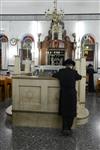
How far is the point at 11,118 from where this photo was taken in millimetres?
6789

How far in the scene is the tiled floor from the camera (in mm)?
4883

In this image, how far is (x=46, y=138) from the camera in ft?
17.7

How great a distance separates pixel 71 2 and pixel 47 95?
30.4 ft

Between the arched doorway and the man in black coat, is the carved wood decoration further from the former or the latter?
the man in black coat

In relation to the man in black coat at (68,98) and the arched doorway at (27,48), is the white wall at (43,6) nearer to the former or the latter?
the arched doorway at (27,48)

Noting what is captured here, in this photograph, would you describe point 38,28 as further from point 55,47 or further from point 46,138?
point 46,138

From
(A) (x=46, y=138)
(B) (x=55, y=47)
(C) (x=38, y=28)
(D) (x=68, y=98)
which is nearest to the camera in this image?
(A) (x=46, y=138)

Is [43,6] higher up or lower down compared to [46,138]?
higher up

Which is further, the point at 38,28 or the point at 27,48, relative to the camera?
the point at 27,48

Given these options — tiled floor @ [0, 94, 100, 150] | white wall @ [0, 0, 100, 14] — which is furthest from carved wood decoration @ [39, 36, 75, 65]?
tiled floor @ [0, 94, 100, 150]

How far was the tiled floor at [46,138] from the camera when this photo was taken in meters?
4.88

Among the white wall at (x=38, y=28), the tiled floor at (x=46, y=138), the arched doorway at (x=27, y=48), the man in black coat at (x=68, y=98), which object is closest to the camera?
the tiled floor at (x=46, y=138)

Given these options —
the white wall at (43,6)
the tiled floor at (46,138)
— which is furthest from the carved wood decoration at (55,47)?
the tiled floor at (46,138)

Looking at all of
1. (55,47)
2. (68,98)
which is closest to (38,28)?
(55,47)
